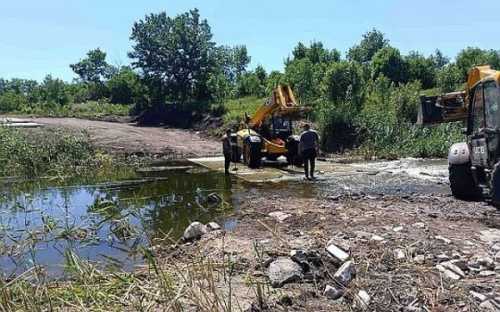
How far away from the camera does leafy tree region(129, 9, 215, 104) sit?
137ft

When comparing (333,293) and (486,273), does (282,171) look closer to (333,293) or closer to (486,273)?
(486,273)

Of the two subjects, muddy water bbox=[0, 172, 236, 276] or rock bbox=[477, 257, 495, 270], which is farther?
muddy water bbox=[0, 172, 236, 276]

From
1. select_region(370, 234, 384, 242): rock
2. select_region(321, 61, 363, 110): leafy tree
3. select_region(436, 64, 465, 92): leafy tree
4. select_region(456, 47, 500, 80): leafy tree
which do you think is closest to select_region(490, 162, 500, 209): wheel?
select_region(370, 234, 384, 242): rock

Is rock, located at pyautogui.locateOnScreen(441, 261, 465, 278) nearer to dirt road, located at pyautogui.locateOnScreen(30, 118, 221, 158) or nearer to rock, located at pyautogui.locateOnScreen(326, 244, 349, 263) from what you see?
rock, located at pyautogui.locateOnScreen(326, 244, 349, 263)

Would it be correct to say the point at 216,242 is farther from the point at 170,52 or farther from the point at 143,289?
the point at 170,52

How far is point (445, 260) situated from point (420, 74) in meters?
42.0

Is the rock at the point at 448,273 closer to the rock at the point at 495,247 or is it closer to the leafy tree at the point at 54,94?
the rock at the point at 495,247

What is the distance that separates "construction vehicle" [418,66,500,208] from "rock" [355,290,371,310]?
430cm

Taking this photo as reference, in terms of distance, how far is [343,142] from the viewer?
958 inches

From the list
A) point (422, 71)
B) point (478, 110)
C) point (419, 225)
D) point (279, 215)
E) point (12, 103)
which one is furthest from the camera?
point (12, 103)

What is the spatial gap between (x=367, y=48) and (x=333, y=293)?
6584 cm

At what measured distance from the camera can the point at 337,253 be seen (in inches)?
245

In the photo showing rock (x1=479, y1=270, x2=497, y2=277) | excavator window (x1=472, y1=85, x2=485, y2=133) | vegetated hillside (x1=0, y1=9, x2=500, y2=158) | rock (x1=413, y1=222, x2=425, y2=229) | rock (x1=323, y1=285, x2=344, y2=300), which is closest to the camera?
rock (x1=323, y1=285, x2=344, y2=300)

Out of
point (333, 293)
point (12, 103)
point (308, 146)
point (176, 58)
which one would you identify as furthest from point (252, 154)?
point (12, 103)
